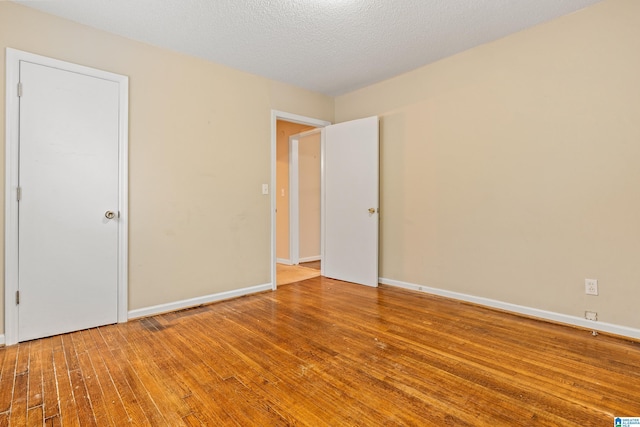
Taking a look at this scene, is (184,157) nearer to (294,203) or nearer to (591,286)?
(294,203)

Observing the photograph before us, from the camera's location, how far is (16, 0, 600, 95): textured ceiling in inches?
94.7

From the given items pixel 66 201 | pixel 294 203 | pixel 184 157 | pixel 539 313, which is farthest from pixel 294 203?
pixel 539 313

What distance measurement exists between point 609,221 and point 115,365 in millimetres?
3660

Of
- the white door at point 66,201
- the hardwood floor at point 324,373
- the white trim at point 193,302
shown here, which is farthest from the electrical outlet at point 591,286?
the white door at point 66,201

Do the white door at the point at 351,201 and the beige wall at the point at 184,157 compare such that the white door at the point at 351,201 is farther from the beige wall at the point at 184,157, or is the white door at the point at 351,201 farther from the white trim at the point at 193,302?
the white trim at the point at 193,302

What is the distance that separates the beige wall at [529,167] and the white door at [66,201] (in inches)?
116

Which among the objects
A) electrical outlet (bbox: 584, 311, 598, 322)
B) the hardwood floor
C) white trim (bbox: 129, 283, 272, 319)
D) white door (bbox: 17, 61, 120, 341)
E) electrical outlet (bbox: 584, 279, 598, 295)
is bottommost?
the hardwood floor

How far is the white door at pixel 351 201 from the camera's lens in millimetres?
3922

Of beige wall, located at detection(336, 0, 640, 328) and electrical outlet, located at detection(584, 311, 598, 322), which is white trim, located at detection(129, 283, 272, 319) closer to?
beige wall, located at detection(336, 0, 640, 328)

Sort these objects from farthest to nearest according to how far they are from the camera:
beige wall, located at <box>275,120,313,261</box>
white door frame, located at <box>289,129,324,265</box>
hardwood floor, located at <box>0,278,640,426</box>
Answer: beige wall, located at <box>275,120,313,261</box> → white door frame, located at <box>289,129,324,265</box> → hardwood floor, located at <box>0,278,640,426</box>

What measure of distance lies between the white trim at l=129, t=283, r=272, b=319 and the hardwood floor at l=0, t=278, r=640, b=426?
0.35 ft

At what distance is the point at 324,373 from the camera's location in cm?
193

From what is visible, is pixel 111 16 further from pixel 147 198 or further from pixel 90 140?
pixel 147 198

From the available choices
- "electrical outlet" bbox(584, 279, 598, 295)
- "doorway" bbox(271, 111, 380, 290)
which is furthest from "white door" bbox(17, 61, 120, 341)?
"electrical outlet" bbox(584, 279, 598, 295)
